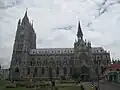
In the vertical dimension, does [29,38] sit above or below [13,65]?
above

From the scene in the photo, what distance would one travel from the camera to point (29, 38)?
105 meters

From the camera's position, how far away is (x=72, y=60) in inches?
3735

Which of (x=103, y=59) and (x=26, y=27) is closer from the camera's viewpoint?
(x=103, y=59)

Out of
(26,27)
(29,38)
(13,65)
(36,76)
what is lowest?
(36,76)

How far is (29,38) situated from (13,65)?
20388mm

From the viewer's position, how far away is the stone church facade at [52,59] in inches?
3487

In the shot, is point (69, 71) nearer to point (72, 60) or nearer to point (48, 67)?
point (72, 60)

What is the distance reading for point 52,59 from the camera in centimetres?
10031

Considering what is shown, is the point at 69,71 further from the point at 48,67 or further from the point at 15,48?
the point at 15,48

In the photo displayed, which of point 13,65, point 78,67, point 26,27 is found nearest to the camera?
point 78,67

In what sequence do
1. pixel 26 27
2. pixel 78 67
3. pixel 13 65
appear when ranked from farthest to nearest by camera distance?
pixel 26 27 < pixel 13 65 < pixel 78 67

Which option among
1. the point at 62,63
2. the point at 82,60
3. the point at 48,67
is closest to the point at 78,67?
the point at 82,60

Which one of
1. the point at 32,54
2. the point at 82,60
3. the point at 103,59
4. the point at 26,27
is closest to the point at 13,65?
the point at 32,54

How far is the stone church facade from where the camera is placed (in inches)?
3487
